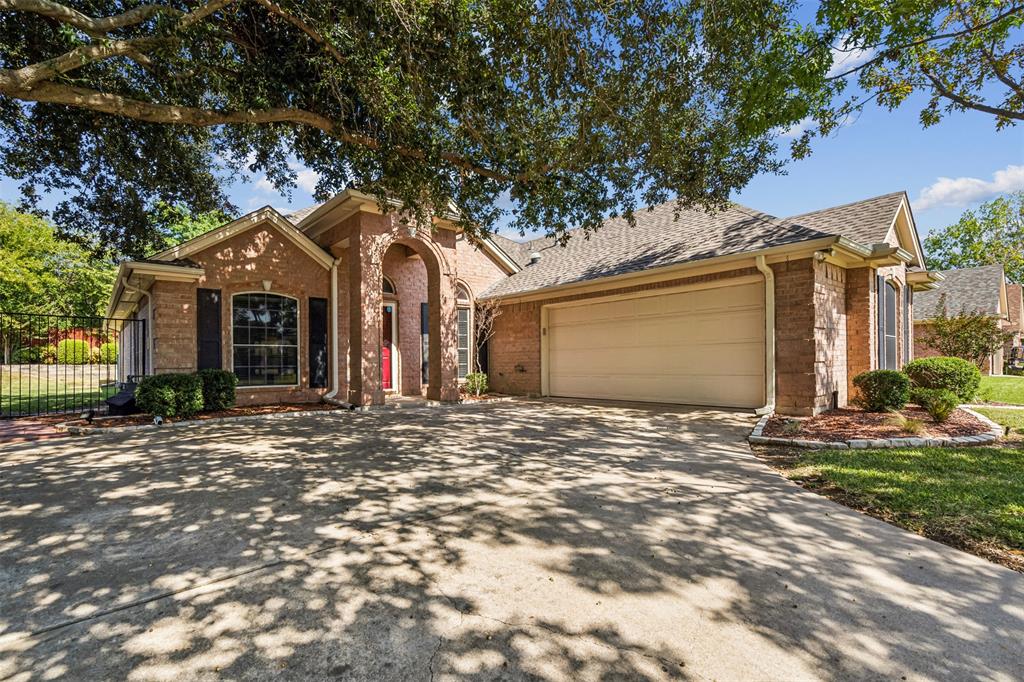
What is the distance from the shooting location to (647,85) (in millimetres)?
6742

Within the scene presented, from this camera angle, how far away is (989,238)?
34.6m

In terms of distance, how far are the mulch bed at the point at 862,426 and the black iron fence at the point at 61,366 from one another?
12345 millimetres

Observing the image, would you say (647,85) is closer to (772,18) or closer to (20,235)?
(772,18)

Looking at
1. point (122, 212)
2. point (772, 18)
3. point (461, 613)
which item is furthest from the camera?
point (122, 212)

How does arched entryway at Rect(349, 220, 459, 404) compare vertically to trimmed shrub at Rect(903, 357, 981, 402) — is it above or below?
above

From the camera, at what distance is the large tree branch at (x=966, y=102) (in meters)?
7.73

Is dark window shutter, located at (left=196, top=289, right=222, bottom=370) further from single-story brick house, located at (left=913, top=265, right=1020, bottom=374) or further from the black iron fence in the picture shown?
single-story brick house, located at (left=913, top=265, right=1020, bottom=374)

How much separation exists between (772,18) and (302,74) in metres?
6.62

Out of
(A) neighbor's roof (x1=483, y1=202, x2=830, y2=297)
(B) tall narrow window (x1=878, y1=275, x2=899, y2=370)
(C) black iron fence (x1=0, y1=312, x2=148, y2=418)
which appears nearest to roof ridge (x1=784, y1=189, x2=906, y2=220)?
(A) neighbor's roof (x1=483, y1=202, x2=830, y2=297)

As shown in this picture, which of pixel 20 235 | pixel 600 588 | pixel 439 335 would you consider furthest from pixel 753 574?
pixel 20 235

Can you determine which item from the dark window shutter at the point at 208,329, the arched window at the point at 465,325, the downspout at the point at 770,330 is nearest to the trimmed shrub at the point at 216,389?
the dark window shutter at the point at 208,329

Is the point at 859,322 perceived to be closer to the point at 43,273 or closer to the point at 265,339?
the point at 265,339

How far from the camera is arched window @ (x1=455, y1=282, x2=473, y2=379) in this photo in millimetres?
13909

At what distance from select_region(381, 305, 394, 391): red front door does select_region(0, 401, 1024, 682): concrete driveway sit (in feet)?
24.5
